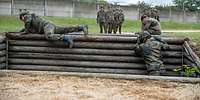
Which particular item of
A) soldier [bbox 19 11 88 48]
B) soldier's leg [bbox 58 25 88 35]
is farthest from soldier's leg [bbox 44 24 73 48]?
A: soldier's leg [bbox 58 25 88 35]

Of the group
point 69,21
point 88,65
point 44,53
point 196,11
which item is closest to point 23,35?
point 44,53

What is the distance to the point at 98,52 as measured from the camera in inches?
557

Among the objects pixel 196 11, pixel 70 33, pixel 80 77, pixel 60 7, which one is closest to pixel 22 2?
pixel 60 7

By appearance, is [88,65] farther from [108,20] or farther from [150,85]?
[108,20]

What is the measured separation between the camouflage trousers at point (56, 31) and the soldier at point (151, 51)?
1.93m

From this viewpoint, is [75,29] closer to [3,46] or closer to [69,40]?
[69,40]

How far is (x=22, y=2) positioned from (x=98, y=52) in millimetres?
27233

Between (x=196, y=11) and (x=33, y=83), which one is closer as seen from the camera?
(x=33, y=83)

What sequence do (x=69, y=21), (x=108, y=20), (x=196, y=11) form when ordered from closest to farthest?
(x=108, y=20)
(x=69, y=21)
(x=196, y=11)

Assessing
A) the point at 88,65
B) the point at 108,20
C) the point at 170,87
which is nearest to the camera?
the point at 170,87

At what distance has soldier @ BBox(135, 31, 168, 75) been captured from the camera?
43.1ft

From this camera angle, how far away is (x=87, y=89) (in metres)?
10.0

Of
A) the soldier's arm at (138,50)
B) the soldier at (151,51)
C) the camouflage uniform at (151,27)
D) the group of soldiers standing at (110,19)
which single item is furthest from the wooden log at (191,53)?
the group of soldiers standing at (110,19)

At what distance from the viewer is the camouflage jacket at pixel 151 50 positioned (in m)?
13.2
